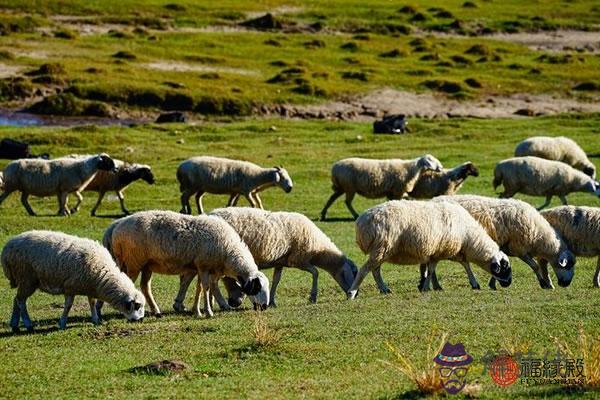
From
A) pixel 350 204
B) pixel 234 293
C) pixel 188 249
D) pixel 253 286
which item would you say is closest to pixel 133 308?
pixel 188 249

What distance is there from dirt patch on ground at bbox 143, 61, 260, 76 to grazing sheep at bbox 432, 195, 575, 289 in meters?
35.4

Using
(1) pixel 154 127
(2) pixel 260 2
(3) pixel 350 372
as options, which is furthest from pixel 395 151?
(2) pixel 260 2

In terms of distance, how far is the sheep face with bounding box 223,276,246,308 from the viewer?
1595 cm

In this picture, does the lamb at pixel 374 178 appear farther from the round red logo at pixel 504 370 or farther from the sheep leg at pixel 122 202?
the round red logo at pixel 504 370

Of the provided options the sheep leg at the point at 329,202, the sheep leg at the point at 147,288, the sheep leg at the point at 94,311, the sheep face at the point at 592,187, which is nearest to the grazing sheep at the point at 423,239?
the sheep leg at the point at 147,288

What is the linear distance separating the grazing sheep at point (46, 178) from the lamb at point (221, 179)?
2.31 m

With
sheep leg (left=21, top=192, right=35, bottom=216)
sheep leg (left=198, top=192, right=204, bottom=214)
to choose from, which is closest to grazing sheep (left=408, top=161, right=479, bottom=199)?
sheep leg (left=198, top=192, right=204, bottom=214)

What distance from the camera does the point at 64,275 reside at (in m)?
14.1

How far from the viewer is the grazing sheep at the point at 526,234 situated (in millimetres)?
17500

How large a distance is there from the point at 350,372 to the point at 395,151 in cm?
2425

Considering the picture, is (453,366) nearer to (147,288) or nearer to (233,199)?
(147,288)

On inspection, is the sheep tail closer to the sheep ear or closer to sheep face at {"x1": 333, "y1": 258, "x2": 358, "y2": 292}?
sheep face at {"x1": 333, "y1": 258, "x2": 358, "y2": 292}

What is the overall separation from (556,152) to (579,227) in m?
14.3

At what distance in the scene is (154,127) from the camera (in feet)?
128
